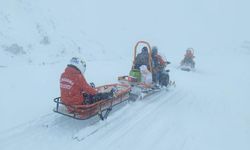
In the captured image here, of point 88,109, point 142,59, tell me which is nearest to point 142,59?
point 142,59

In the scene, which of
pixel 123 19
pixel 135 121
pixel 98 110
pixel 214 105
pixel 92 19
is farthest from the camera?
pixel 123 19

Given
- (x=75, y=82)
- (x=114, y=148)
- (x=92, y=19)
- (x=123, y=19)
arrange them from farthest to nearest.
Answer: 1. (x=123, y=19)
2. (x=92, y=19)
3. (x=75, y=82)
4. (x=114, y=148)

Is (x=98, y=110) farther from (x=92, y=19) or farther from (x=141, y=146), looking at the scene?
(x=92, y=19)

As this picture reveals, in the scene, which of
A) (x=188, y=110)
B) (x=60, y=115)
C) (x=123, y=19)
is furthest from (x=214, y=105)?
(x=123, y=19)

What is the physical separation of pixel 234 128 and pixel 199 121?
95 centimetres

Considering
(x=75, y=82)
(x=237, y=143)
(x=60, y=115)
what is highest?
(x=75, y=82)

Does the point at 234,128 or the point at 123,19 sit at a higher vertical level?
the point at 123,19

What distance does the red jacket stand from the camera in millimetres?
6418

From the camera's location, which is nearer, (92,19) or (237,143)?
(237,143)

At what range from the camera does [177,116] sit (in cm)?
837

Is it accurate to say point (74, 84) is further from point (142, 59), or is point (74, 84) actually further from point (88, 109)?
point (142, 59)

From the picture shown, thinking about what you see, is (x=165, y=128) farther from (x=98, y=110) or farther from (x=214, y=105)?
(x=214, y=105)

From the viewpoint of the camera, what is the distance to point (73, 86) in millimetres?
6449

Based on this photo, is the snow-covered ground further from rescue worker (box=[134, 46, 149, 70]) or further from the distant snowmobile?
the distant snowmobile
